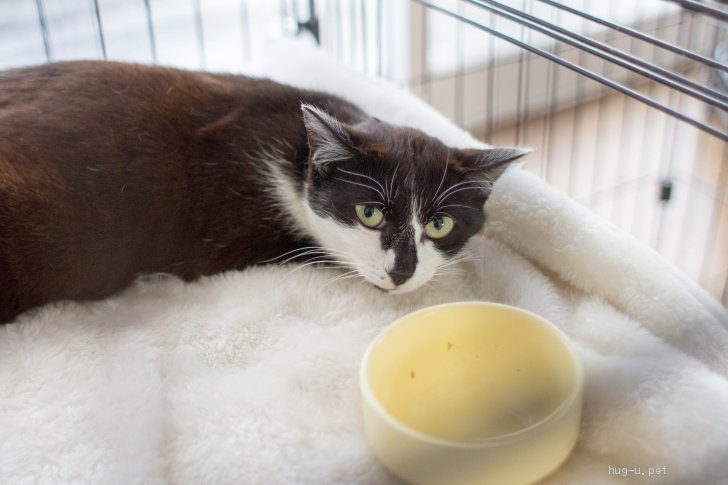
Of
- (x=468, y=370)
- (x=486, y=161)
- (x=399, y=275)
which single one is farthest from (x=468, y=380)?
(x=486, y=161)

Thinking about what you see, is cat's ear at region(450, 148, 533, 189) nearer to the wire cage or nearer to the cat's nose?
the cat's nose

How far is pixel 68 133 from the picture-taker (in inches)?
40.8

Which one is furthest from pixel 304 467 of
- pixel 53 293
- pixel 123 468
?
pixel 53 293

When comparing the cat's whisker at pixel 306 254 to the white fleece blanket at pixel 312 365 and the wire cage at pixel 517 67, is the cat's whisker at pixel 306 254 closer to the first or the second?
the white fleece blanket at pixel 312 365

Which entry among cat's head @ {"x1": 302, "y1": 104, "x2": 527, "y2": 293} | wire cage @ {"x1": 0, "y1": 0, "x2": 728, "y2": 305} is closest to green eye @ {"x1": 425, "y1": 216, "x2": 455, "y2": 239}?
cat's head @ {"x1": 302, "y1": 104, "x2": 527, "y2": 293}

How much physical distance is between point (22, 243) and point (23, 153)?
12 centimetres

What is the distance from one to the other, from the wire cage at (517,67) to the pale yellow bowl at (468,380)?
0.67 metres

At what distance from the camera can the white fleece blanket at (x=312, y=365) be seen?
806mm

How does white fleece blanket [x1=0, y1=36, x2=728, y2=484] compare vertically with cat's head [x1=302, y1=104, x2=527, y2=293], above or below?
below

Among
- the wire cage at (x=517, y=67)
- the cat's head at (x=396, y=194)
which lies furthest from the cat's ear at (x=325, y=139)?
the wire cage at (x=517, y=67)

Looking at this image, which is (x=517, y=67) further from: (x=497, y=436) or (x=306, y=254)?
(x=497, y=436)

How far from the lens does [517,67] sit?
216 centimetres

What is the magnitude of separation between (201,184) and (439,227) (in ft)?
1.19

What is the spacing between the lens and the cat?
0.99 m
